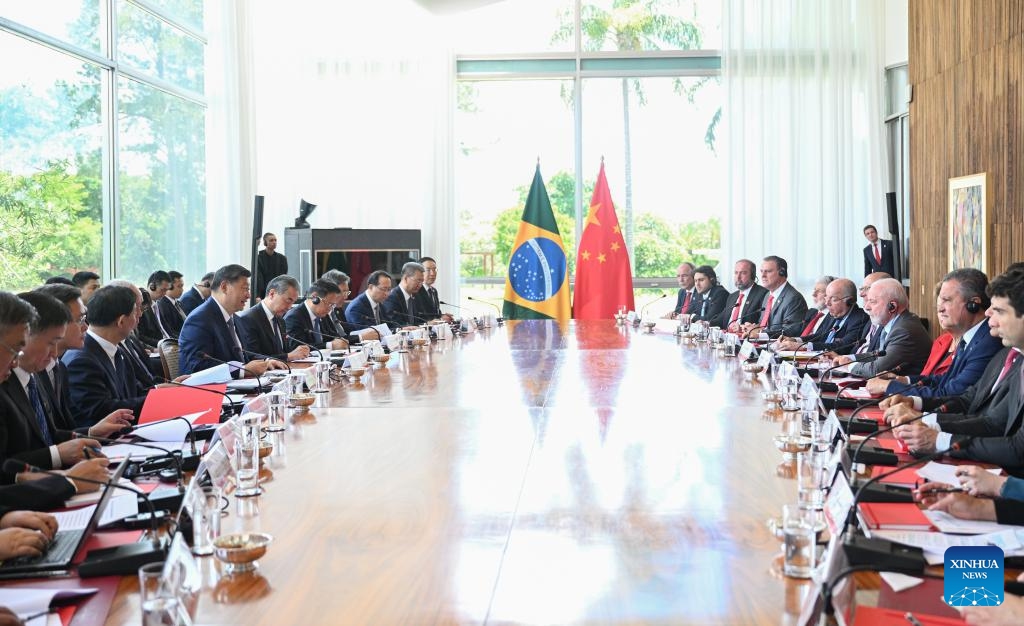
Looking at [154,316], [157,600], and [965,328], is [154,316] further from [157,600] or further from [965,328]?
[157,600]

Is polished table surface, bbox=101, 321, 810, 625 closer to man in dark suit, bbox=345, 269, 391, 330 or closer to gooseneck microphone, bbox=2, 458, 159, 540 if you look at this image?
gooseneck microphone, bbox=2, 458, 159, 540

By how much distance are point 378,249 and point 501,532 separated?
8.76 m

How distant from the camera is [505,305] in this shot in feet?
32.8

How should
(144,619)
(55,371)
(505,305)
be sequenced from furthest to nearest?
1. (505,305)
2. (55,371)
3. (144,619)

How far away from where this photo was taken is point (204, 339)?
16.3 ft

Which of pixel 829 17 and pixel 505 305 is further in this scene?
pixel 829 17

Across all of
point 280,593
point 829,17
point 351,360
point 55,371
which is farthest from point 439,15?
point 280,593

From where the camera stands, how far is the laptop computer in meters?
1.81

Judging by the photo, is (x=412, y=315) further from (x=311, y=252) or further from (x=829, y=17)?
(x=829, y=17)

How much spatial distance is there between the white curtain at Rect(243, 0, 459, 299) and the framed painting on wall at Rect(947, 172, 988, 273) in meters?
6.25

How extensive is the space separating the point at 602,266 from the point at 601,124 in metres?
2.20

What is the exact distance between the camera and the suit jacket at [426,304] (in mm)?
8453

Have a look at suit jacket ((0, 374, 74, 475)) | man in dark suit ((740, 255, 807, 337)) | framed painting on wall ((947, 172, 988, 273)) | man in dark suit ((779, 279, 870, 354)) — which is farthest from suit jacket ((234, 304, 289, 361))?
framed painting on wall ((947, 172, 988, 273))

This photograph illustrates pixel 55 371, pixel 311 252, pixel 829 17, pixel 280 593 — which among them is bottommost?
pixel 280 593
